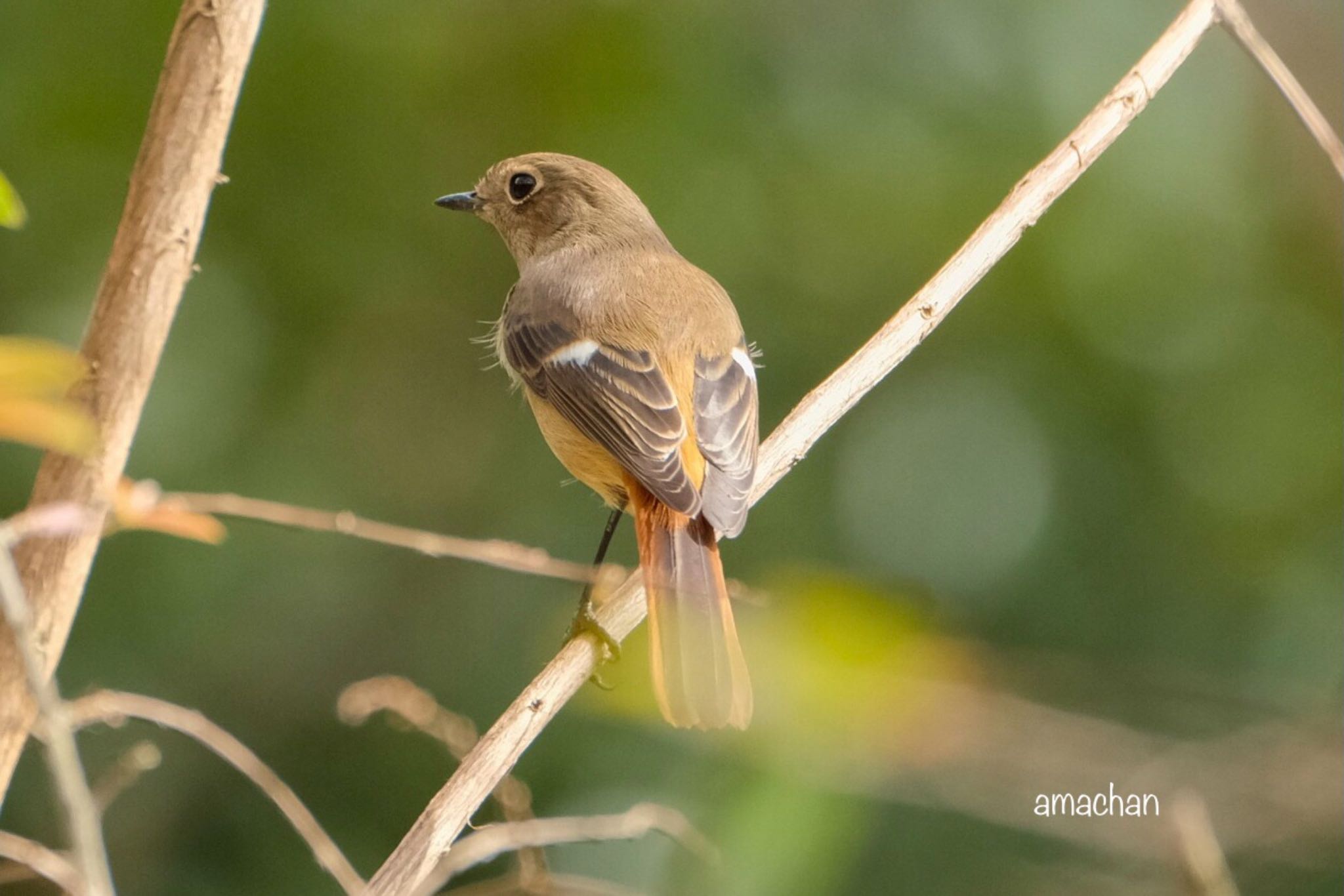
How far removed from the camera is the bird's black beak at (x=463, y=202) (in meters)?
4.36

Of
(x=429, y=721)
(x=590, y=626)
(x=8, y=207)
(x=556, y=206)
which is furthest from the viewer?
(x=556, y=206)

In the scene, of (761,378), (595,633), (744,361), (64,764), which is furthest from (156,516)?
(761,378)

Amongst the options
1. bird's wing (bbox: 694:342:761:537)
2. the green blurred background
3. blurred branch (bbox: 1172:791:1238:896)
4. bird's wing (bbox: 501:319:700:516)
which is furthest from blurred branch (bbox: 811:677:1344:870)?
blurred branch (bbox: 1172:791:1238:896)

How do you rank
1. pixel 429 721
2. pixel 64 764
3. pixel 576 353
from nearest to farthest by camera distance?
1. pixel 64 764
2. pixel 429 721
3. pixel 576 353

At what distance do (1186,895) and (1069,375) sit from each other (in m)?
2.75

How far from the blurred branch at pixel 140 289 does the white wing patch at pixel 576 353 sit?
1.59 metres

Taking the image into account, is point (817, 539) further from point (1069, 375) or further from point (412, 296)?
point (412, 296)

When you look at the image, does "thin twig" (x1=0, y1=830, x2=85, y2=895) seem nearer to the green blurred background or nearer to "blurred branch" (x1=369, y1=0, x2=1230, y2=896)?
"blurred branch" (x1=369, y1=0, x2=1230, y2=896)

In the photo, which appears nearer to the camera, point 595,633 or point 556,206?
point 595,633

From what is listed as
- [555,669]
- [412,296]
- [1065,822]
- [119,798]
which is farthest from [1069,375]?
[119,798]

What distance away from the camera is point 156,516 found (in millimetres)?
1744

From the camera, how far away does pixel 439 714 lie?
3.90 metres

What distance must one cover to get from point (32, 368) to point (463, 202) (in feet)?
10.7

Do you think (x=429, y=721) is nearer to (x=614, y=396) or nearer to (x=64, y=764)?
(x=614, y=396)
